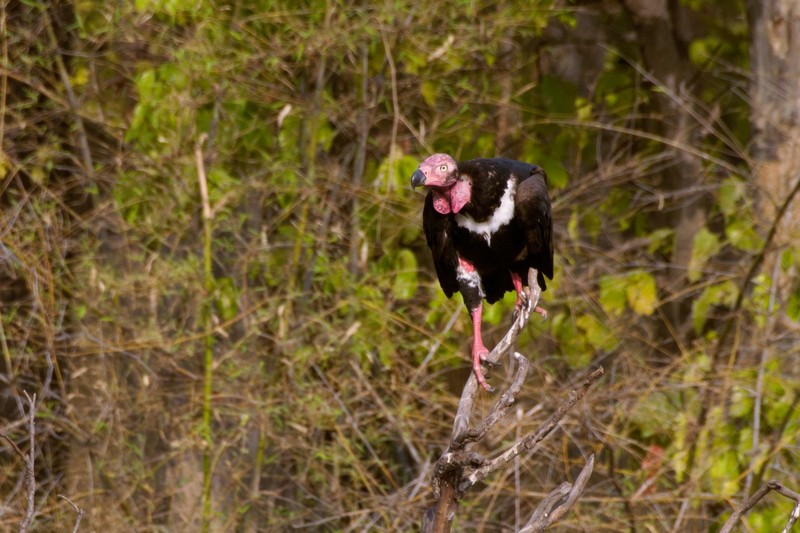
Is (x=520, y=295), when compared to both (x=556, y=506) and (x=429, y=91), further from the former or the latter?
(x=429, y=91)

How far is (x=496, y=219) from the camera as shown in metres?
3.45

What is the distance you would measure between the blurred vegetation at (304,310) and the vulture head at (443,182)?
6.66ft

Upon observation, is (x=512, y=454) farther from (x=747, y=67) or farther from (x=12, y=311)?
(x=747, y=67)

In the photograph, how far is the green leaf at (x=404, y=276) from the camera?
18.4 ft

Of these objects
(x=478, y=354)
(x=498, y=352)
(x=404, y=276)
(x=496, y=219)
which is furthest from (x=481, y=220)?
(x=404, y=276)

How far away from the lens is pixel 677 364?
557 cm

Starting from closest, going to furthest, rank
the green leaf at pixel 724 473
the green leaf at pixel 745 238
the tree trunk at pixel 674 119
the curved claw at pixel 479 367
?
the curved claw at pixel 479 367
the green leaf at pixel 724 473
the green leaf at pixel 745 238
the tree trunk at pixel 674 119

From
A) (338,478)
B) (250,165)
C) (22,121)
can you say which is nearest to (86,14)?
(22,121)

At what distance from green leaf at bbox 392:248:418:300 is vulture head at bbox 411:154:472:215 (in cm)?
212

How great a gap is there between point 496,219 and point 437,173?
0.22 meters

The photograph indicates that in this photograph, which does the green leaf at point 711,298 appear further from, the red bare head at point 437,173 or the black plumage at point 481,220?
the red bare head at point 437,173

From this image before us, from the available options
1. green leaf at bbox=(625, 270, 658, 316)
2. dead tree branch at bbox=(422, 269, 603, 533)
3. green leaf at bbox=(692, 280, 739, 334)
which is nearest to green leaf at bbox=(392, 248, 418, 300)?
green leaf at bbox=(625, 270, 658, 316)

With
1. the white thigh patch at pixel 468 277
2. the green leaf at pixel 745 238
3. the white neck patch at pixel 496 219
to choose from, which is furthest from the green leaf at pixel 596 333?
the white neck patch at pixel 496 219

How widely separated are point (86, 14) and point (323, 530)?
2720 millimetres
